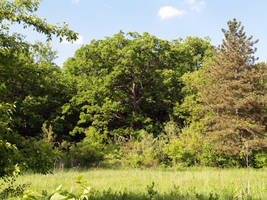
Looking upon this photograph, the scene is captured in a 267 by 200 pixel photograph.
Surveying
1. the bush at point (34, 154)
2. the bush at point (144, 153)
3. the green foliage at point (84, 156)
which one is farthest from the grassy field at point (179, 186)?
A: the green foliage at point (84, 156)

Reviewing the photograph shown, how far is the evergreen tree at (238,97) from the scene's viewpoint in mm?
16469

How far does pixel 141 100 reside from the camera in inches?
1015

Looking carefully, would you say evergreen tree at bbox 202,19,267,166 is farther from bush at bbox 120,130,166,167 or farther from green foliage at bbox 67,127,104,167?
green foliage at bbox 67,127,104,167

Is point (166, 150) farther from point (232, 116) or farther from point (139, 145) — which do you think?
point (232, 116)

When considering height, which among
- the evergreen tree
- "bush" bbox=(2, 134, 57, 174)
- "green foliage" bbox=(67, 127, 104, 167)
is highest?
the evergreen tree

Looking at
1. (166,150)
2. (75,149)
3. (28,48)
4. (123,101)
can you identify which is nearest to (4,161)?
(28,48)

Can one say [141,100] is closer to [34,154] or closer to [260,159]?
[260,159]

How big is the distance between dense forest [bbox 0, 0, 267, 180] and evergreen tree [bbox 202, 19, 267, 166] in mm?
74

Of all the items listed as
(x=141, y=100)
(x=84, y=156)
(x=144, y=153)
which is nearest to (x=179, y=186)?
(x=144, y=153)

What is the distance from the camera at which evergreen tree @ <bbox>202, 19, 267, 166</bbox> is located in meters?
16.5

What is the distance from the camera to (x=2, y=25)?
4.65 meters

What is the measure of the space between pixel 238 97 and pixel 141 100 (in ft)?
36.2

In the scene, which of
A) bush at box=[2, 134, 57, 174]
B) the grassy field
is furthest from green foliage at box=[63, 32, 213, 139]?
bush at box=[2, 134, 57, 174]

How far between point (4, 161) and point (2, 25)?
2.77 metres
